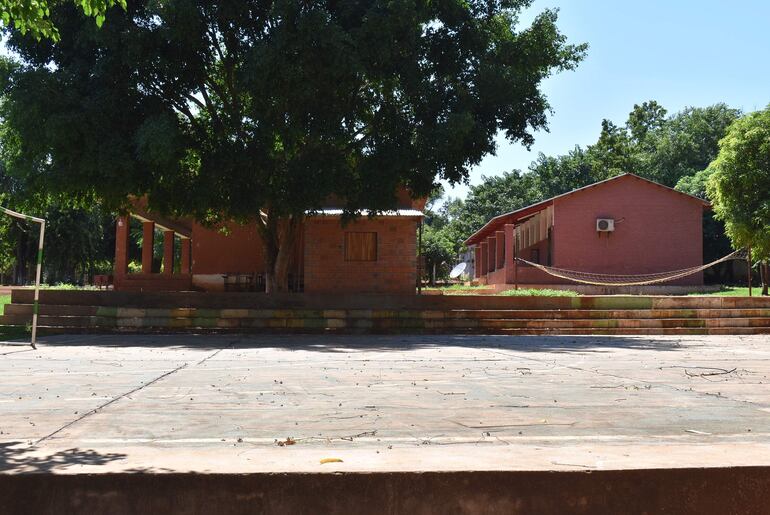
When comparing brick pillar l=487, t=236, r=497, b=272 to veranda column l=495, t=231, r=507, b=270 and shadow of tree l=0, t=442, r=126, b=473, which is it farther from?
shadow of tree l=0, t=442, r=126, b=473

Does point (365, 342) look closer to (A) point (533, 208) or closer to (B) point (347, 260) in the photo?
(B) point (347, 260)

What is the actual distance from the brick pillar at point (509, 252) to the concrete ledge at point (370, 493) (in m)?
28.2

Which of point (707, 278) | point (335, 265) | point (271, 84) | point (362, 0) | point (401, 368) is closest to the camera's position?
point (401, 368)

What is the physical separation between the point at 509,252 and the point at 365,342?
58.9ft

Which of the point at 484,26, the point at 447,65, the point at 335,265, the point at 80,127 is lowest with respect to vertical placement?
the point at 335,265

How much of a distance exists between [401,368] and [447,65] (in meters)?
13.1

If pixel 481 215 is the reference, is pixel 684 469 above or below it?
below

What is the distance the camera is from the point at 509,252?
3306 centimetres

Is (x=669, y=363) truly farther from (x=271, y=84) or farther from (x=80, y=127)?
(x=80, y=127)

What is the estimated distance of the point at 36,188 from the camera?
1958 cm

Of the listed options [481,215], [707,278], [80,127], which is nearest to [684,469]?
[80,127]

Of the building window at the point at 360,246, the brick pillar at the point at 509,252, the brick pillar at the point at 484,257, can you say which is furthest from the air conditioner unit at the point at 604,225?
the brick pillar at the point at 484,257

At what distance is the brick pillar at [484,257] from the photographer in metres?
46.6

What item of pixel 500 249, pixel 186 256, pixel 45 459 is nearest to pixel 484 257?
pixel 500 249
